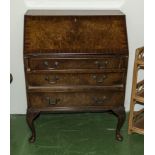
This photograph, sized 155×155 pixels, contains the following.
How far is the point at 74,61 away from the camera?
8.59ft

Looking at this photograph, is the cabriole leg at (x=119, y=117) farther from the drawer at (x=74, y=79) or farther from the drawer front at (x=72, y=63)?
the drawer front at (x=72, y=63)

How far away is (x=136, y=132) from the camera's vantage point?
3000 mm

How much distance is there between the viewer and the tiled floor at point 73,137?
9.00 ft

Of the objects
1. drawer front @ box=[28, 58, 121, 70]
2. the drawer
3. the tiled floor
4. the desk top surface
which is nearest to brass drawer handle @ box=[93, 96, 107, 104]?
the drawer

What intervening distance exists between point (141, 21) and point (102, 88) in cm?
82

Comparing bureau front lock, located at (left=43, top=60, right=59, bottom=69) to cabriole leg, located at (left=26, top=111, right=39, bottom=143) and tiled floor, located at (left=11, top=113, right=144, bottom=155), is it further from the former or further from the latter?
tiled floor, located at (left=11, top=113, right=144, bottom=155)

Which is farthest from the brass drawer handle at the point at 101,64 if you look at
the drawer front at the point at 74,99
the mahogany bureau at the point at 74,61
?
the drawer front at the point at 74,99

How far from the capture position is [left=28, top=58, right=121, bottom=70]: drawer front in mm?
2605

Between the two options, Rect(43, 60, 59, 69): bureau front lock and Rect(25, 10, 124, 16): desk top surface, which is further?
Rect(25, 10, 124, 16): desk top surface

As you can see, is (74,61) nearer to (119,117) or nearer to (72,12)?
(72,12)

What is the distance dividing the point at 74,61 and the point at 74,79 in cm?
16

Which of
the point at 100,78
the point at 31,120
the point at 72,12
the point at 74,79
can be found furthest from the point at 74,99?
the point at 72,12
